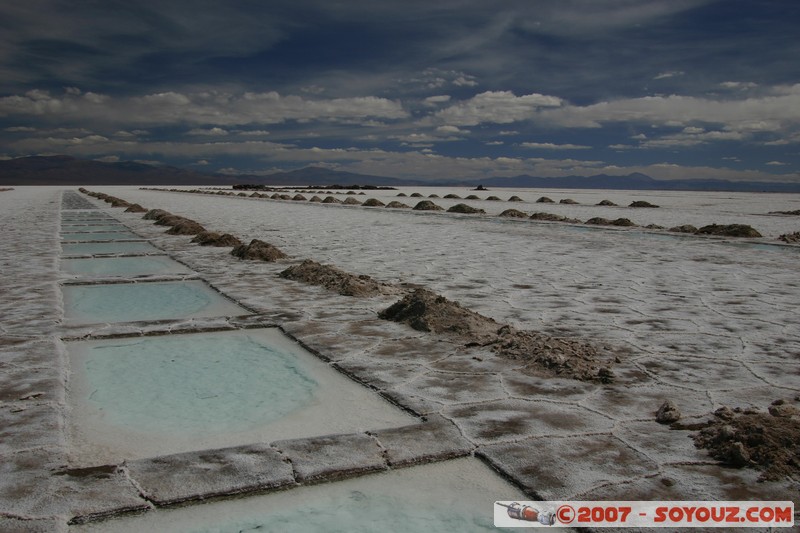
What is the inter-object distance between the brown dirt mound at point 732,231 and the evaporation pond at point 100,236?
1069 centimetres

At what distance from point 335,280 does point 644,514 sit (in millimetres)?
4301

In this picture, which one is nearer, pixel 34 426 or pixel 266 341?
pixel 34 426

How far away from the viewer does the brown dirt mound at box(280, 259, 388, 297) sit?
18.2ft

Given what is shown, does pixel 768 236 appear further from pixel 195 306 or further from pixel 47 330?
pixel 47 330

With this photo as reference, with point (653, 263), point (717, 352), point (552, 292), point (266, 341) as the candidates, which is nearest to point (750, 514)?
point (717, 352)

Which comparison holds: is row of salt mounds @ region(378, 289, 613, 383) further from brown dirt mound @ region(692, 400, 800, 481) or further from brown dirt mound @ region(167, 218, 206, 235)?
brown dirt mound @ region(167, 218, 206, 235)

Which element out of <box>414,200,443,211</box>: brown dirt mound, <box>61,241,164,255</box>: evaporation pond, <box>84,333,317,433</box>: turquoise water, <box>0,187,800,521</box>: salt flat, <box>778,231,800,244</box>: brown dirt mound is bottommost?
<box>84,333,317,433</box>: turquoise water

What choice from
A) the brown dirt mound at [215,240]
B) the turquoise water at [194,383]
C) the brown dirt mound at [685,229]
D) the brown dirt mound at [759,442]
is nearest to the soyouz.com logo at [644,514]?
the brown dirt mound at [759,442]

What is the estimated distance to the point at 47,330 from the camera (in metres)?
4.22

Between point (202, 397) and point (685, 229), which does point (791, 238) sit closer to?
point (685, 229)

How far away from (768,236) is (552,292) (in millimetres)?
8110

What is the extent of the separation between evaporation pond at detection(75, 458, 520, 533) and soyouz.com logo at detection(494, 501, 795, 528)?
4 cm

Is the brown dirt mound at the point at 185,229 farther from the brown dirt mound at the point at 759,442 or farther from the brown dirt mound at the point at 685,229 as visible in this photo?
the brown dirt mound at the point at 759,442

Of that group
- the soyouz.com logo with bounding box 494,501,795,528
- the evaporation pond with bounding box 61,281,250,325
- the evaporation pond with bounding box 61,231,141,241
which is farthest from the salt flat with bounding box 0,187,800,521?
the evaporation pond with bounding box 61,231,141,241
